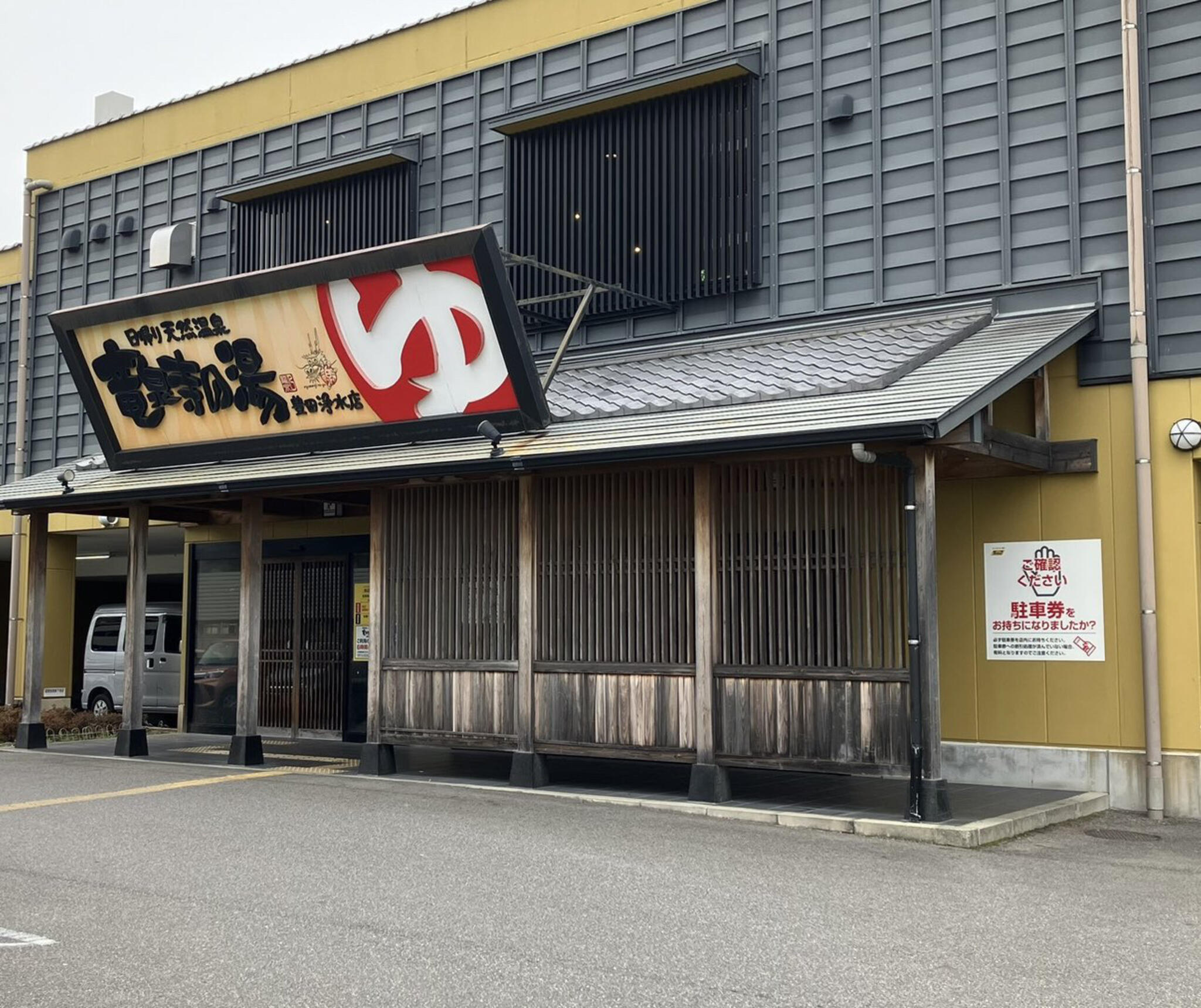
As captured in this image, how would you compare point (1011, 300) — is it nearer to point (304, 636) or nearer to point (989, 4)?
point (989, 4)

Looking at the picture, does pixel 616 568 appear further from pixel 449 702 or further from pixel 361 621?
pixel 361 621

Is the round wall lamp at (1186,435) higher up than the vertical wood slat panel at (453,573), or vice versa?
the round wall lamp at (1186,435)

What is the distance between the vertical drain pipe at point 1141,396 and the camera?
1100cm

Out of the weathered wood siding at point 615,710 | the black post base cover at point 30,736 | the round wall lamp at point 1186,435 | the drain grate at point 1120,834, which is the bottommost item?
the drain grate at point 1120,834

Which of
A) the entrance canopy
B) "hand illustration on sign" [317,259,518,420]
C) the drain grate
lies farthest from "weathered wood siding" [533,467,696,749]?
the drain grate

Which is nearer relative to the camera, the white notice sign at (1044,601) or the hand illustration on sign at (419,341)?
the white notice sign at (1044,601)

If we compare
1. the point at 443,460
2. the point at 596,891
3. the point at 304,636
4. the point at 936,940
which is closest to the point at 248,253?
the point at 304,636

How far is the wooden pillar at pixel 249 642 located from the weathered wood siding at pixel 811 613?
550cm

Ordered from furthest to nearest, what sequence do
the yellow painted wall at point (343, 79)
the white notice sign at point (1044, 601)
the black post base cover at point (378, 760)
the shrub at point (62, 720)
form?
the shrub at point (62, 720), the yellow painted wall at point (343, 79), the black post base cover at point (378, 760), the white notice sign at point (1044, 601)

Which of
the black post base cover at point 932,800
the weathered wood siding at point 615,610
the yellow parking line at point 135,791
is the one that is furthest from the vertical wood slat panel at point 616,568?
the yellow parking line at point 135,791

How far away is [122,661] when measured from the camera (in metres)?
20.5

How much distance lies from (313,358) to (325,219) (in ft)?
14.8

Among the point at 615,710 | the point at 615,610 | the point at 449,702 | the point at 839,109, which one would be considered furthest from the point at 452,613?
the point at 839,109

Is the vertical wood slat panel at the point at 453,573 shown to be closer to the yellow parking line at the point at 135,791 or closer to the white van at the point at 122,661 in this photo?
the yellow parking line at the point at 135,791
